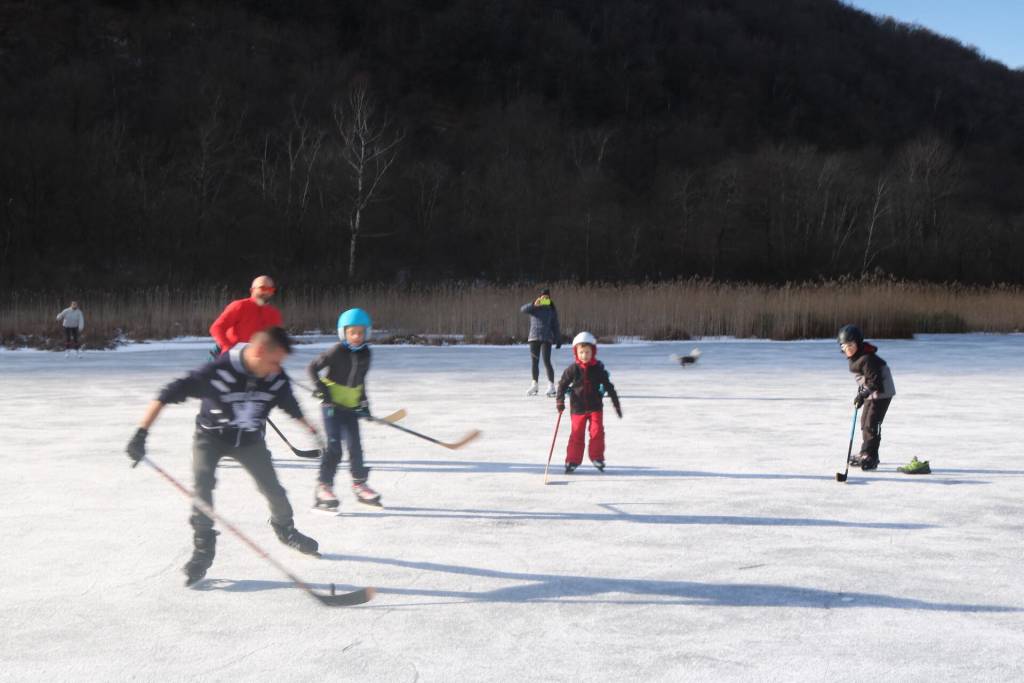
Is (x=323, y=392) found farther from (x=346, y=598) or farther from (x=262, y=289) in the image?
(x=346, y=598)

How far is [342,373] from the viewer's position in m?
6.09

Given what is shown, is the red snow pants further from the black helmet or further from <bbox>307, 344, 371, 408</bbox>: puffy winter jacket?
the black helmet

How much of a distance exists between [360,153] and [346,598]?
37992mm

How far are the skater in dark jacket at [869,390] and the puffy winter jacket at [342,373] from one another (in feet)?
12.0

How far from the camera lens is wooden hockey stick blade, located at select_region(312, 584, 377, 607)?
4145mm

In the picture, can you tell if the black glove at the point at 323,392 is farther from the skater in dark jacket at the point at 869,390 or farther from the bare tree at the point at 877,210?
the bare tree at the point at 877,210

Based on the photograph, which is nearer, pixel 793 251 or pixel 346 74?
pixel 793 251

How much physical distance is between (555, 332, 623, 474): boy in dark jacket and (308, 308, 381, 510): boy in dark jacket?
5.61 feet

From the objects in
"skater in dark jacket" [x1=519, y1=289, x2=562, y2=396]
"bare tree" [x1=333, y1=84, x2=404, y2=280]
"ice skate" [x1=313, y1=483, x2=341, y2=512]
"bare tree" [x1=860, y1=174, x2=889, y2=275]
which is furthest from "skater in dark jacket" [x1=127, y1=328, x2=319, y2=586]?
"bare tree" [x1=860, y1=174, x2=889, y2=275]

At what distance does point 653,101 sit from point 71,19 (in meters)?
43.1

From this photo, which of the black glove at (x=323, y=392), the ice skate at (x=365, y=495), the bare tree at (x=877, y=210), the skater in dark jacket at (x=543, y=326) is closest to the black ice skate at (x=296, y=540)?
the ice skate at (x=365, y=495)

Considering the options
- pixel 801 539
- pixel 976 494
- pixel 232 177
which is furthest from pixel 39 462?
pixel 232 177

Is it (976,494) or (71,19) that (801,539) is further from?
(71,19)

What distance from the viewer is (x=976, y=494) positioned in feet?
21.6
